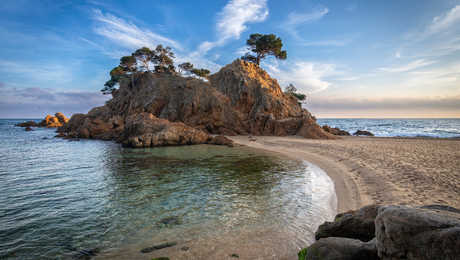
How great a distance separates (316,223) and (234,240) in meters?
2.65

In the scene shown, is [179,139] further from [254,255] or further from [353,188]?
[254,255]

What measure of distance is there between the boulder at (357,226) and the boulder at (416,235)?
172cm

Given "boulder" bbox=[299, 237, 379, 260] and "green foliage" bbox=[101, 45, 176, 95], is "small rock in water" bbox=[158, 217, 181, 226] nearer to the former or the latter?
"boulder" bbox=[299, 237, 379, 260]

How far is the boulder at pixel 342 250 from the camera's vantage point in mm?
3678

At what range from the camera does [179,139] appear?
89.6 feet

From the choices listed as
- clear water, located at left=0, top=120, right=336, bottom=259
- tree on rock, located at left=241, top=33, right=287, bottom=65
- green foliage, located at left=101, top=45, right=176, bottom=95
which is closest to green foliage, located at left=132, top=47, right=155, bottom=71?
green foliage, located at left=101, top=45, right=176, bottom=95

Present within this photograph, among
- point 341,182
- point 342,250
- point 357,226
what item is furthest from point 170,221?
point 341,182

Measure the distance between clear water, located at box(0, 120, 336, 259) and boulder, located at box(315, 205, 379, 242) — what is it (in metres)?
0.88

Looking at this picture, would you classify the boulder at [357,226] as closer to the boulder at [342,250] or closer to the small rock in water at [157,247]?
the boulder at [342,250]

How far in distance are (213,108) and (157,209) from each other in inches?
1281

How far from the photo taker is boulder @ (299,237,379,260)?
3678mm

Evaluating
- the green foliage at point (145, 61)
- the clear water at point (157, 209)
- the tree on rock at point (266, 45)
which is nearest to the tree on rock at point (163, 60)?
the green foliage at point (145, 61)

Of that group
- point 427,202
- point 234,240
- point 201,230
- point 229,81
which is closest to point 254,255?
point 234,240

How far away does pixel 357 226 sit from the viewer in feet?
16.1
